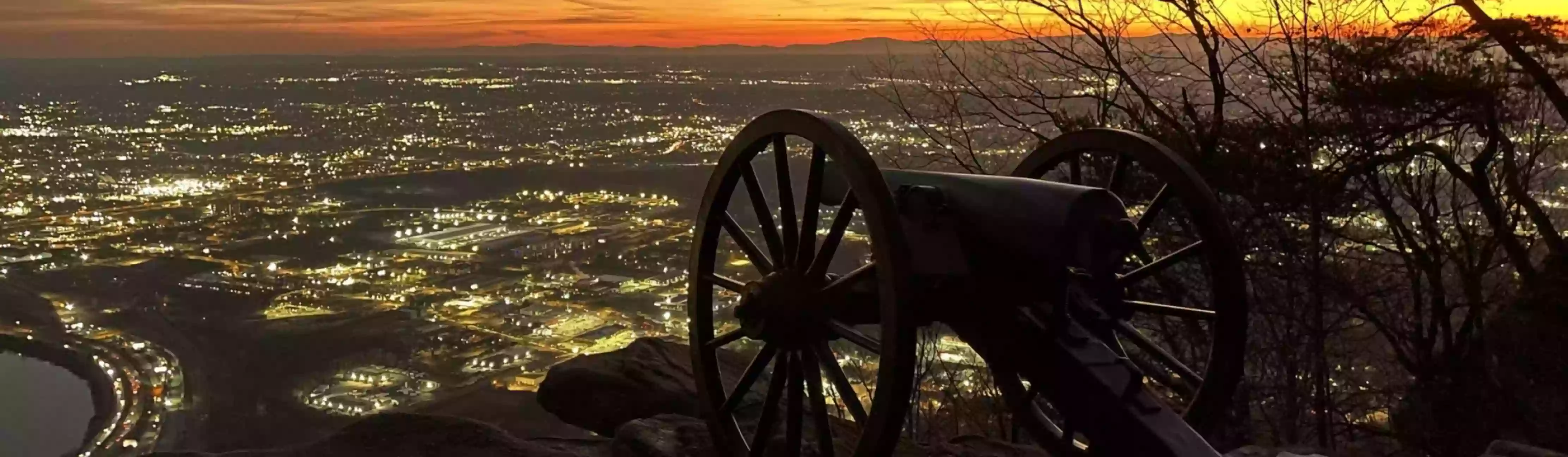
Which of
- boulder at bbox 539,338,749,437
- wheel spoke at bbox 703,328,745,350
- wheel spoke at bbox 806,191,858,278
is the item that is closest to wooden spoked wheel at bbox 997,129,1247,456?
wheel spoke at bbox 806,191,858,278

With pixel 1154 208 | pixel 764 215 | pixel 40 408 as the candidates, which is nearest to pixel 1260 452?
pixel 1154 208

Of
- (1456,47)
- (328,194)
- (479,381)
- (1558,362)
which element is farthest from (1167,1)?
(328,194)

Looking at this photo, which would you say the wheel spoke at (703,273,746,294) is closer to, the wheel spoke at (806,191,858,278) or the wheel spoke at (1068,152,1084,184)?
the wheel spoke at (806,191,858,278)

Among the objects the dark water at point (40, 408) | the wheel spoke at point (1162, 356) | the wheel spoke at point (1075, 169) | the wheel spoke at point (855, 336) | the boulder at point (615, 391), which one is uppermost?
the wheel spoke at point (1075, 169)

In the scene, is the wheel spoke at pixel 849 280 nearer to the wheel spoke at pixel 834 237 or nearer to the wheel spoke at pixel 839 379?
the wheel spoke at pixel 834 237

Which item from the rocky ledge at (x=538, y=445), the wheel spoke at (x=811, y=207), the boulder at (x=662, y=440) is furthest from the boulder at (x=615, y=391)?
the wheel spoke at (x=811, y=207)

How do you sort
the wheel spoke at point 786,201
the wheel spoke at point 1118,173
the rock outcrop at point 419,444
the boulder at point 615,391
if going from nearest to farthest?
the wheel spoke at point 786,201 < the wheel spoke at point 1118,173 < the rock outcrop at point 419,444 < the boulder at point 615,391

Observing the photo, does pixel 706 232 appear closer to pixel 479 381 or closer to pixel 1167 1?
pixel 1167 1
